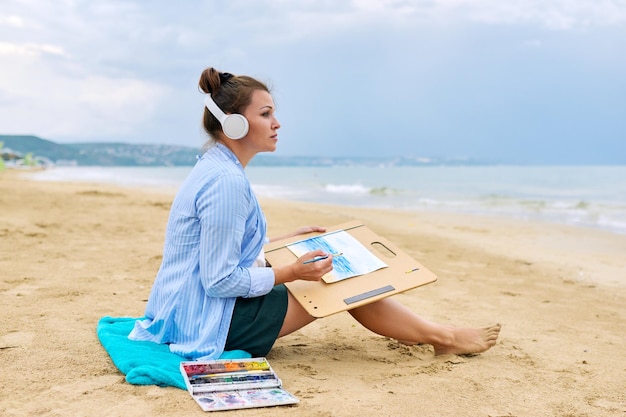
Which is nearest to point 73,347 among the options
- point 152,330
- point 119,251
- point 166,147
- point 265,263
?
point 152,330

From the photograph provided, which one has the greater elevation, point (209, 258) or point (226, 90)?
point (226, 90)

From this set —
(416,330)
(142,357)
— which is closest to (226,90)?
(142,357)

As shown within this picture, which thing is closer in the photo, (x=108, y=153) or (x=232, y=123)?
(x=232, y=123)

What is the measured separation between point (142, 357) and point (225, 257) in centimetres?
62

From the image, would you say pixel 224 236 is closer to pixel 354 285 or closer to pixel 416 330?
pixel 354 285

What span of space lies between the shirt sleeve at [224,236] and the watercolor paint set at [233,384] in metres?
0.31

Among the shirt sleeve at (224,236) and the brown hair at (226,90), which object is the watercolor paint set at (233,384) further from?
the brown hair at (226,90)

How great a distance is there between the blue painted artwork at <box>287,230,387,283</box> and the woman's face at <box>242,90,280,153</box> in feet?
1.93

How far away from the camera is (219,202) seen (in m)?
2.69

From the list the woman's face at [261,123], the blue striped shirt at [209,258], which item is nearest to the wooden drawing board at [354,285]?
the blue striped shirt at [209,258]

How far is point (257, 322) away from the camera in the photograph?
292 cm

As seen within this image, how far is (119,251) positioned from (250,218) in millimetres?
3836

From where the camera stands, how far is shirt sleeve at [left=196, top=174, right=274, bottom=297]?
2682 mm

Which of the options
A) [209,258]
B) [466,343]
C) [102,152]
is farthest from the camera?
[102,152]
